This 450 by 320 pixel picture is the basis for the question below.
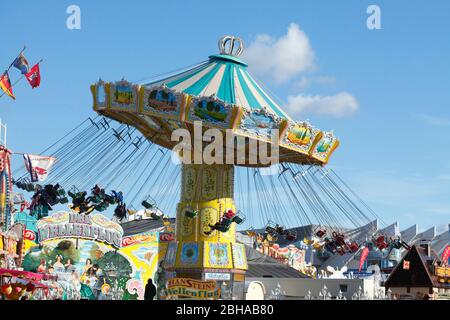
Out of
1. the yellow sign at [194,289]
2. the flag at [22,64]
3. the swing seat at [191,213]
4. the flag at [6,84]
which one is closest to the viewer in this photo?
the yellow sign at [194,289]

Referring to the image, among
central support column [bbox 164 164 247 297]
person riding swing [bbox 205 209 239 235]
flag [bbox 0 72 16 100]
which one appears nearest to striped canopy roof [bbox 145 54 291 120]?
central support column [bbox 164 164 247 297]

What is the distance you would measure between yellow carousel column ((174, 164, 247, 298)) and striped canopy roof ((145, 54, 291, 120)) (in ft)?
10.3

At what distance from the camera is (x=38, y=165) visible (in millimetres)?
27875

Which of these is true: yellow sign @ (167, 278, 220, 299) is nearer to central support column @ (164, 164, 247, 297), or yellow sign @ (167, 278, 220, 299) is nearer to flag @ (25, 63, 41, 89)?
central support column @ (164, 164, 247, 297)

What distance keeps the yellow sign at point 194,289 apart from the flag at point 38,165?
22.2ft

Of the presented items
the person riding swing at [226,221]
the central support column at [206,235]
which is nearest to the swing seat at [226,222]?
the person riding swing at [226,221]

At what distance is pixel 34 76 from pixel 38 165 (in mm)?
3791

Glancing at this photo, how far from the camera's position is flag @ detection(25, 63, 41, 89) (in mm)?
29234

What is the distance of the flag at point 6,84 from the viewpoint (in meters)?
27.8

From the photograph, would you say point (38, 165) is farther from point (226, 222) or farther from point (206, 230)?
point (226, 222)

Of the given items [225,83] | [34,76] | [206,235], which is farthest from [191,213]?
[34,76]

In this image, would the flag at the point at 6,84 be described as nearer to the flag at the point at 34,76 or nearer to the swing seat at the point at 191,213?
the flag at the point at 34,76
